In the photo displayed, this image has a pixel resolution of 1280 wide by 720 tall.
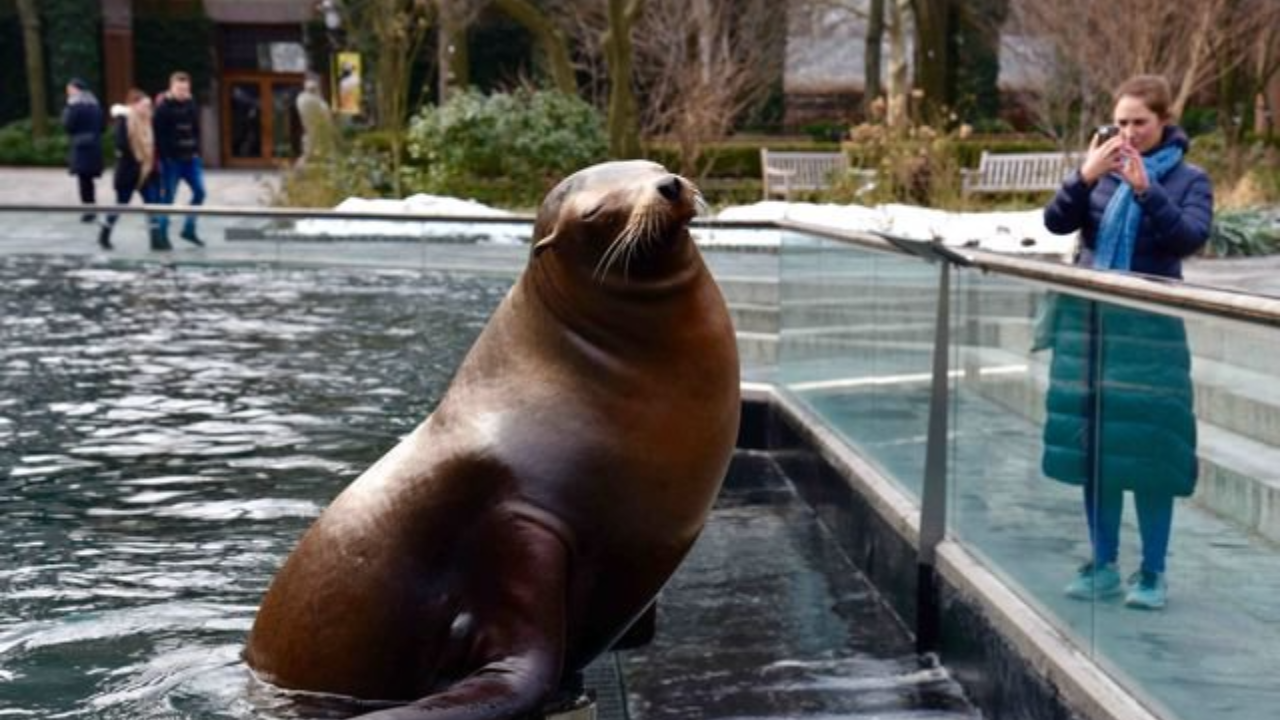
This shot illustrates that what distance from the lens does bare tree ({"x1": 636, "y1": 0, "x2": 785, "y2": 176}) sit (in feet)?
76.6

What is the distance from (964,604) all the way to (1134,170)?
138cm

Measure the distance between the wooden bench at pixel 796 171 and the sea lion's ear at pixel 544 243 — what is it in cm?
1758

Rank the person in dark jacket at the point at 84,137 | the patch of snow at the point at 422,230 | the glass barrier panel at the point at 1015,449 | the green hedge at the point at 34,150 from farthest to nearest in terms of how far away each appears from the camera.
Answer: the green hedge at the point at 34,150 → the person in dark jacket at the point at 84,137 → the patch of snow at the point at 422,230 → the glass barrier panel at the point at 1015,449

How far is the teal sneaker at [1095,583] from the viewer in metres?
4.63

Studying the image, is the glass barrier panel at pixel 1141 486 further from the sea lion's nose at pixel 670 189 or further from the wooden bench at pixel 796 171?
the wooden bench at pixel 796 171

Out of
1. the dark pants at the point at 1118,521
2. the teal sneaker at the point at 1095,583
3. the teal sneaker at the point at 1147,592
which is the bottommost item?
the teal sneaker at the point at 1095,583

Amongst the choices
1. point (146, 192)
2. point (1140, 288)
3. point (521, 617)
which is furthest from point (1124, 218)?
point (146, 192)

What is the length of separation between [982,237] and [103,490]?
960 centimetres

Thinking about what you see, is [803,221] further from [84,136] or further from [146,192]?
[84,136]

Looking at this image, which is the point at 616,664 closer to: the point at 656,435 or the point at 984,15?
the point at 656,435

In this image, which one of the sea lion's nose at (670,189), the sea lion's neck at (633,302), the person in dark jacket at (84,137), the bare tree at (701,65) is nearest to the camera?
the sea lion's nose at (670,189)

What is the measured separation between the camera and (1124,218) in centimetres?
548

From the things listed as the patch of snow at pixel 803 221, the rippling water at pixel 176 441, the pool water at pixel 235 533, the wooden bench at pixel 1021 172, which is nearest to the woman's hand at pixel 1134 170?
the pool water at pixel 235 533

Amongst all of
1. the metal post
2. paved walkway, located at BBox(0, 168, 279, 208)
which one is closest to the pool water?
the metal post
